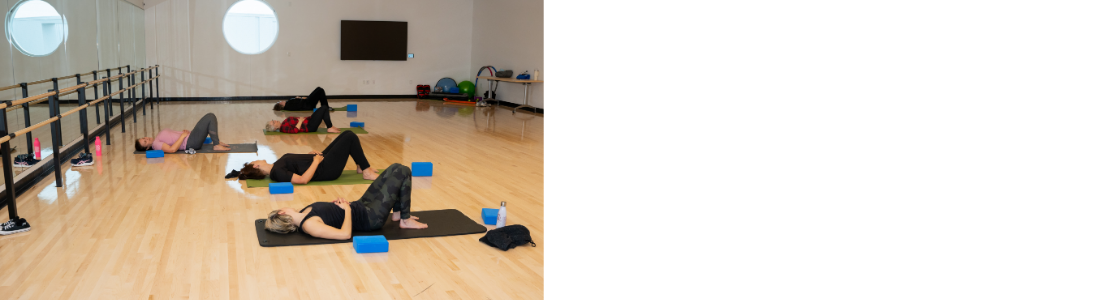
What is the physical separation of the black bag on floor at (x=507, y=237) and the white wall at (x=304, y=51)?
37.8 feet

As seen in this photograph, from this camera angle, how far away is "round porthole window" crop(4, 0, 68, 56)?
200 inches

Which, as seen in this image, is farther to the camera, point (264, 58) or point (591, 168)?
point (264, 58)

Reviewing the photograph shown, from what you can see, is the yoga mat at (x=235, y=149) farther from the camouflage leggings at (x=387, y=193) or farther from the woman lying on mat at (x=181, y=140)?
the camouflage leggings at (x=387, y=193)

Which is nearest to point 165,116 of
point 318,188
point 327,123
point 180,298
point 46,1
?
point 327,123

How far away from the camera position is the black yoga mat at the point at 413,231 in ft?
11.5

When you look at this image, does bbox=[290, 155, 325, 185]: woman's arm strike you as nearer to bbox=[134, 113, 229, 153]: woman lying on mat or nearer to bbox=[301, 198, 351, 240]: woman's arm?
bbox=[301, 198, 351, 240]: woman's arm

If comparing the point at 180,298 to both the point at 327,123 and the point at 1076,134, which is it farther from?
the point at 327,123

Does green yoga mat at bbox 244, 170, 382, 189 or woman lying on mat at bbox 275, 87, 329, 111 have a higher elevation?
woman lying on mat at bbox 275, 87, 329, 111

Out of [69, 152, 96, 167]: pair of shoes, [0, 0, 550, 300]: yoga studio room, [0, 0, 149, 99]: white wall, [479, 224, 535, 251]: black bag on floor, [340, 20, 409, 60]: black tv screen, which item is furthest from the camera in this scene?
[340, 20, 409, 60]: black tv screen

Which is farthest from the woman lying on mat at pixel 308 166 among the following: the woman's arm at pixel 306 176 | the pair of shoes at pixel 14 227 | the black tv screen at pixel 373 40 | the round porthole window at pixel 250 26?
the black tv screen at pixel 373 40

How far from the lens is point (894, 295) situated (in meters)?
0.58

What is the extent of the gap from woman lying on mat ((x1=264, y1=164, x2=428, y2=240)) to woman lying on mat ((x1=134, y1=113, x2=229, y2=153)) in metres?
3.29

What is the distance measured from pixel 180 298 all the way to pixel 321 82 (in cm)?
1228

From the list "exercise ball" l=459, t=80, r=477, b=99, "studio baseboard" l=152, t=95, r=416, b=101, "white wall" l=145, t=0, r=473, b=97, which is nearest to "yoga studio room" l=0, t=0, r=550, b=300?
"white wall" l=145, t=0, r=473, b=97
